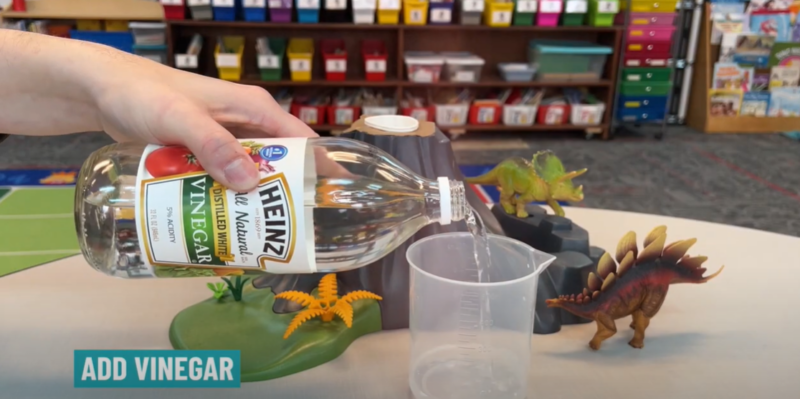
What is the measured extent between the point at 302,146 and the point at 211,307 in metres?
0.36

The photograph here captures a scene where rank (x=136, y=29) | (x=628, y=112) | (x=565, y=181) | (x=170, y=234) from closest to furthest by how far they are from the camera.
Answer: (x=170, y=234)
(x=565, y=181)
(x=136, y=29)
(x=628, y=112)

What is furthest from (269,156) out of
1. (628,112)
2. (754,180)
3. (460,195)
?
(628,112)

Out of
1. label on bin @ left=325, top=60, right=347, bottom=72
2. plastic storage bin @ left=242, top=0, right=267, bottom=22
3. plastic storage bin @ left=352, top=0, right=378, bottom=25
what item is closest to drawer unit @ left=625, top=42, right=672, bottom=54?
plastic storage bin @ left=352, top=0, right=378, bottom=25

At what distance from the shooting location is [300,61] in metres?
3.27

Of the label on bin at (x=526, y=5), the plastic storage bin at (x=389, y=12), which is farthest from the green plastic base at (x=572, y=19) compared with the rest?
the plastic storage bin at (x=389, y=12)

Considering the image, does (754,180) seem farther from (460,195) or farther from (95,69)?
(95,69)

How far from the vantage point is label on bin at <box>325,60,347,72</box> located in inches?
130

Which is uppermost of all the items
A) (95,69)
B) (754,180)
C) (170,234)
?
(95,69)

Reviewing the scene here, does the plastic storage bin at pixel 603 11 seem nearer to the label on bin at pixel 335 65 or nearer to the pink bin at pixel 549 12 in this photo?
the pink bin at pixel 549 12

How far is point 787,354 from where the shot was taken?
83 centimetres

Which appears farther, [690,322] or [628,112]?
[628,112]

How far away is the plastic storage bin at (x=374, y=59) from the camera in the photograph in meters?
3.32

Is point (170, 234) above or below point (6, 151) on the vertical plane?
above

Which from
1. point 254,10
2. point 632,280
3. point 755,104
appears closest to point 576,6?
point 755,104
